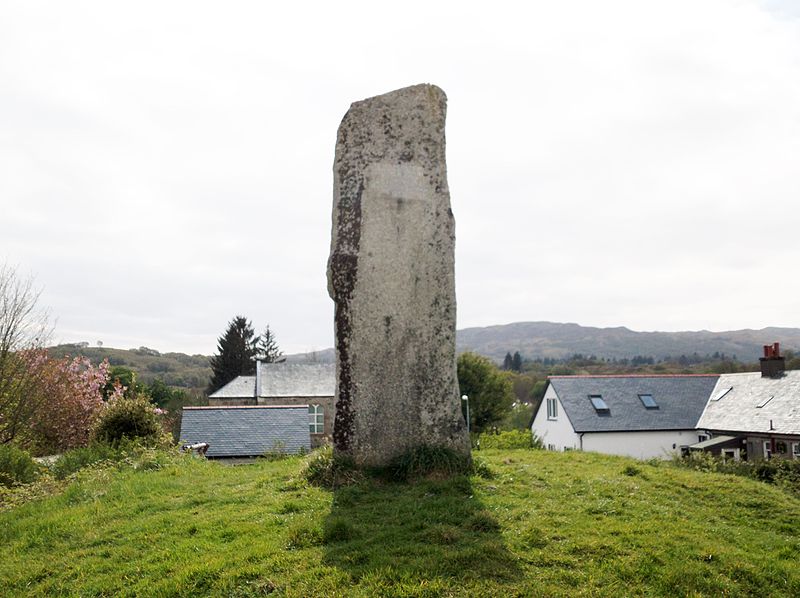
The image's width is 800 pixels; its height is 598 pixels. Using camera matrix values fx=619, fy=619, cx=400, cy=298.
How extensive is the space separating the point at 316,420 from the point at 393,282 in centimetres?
3082

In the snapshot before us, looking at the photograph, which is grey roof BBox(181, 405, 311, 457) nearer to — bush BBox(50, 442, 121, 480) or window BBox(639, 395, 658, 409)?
bush BBox(50, 442, 121, 480)

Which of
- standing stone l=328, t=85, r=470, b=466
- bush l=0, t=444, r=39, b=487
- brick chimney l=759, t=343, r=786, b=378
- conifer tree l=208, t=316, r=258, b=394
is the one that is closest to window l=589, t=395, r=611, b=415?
brick chimney l=759, t=343, r=786, b=378

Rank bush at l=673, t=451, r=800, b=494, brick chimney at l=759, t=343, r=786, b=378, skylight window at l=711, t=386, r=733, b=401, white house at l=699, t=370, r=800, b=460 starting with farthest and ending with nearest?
skylight window at l=711, t=386, r=733, b=401, brick chimney at l=759, t=343, r=786, b=378, white house at l=699, t=370, r=800, b=460, bush at l=673, t=451, r=800, b=494

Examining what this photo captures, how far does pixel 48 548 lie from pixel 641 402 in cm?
2924

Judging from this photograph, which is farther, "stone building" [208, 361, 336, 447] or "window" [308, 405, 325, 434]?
"stone building" [208, 361, 336, 447]

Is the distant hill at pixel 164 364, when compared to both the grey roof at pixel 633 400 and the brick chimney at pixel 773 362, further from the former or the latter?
the brick chimney at pixel 773 362

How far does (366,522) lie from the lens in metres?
6.38

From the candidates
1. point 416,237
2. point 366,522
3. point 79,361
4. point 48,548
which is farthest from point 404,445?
point 79,361

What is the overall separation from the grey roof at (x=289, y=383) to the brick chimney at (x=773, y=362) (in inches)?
914

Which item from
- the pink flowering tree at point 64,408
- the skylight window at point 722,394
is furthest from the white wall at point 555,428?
the pink flowering tree at point 64,408

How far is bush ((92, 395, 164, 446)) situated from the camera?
44.3 feet

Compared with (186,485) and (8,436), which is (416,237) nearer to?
(186,485)

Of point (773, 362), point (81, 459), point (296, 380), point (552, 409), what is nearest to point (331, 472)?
point (81, 459)

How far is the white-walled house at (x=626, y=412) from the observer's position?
29297mm
